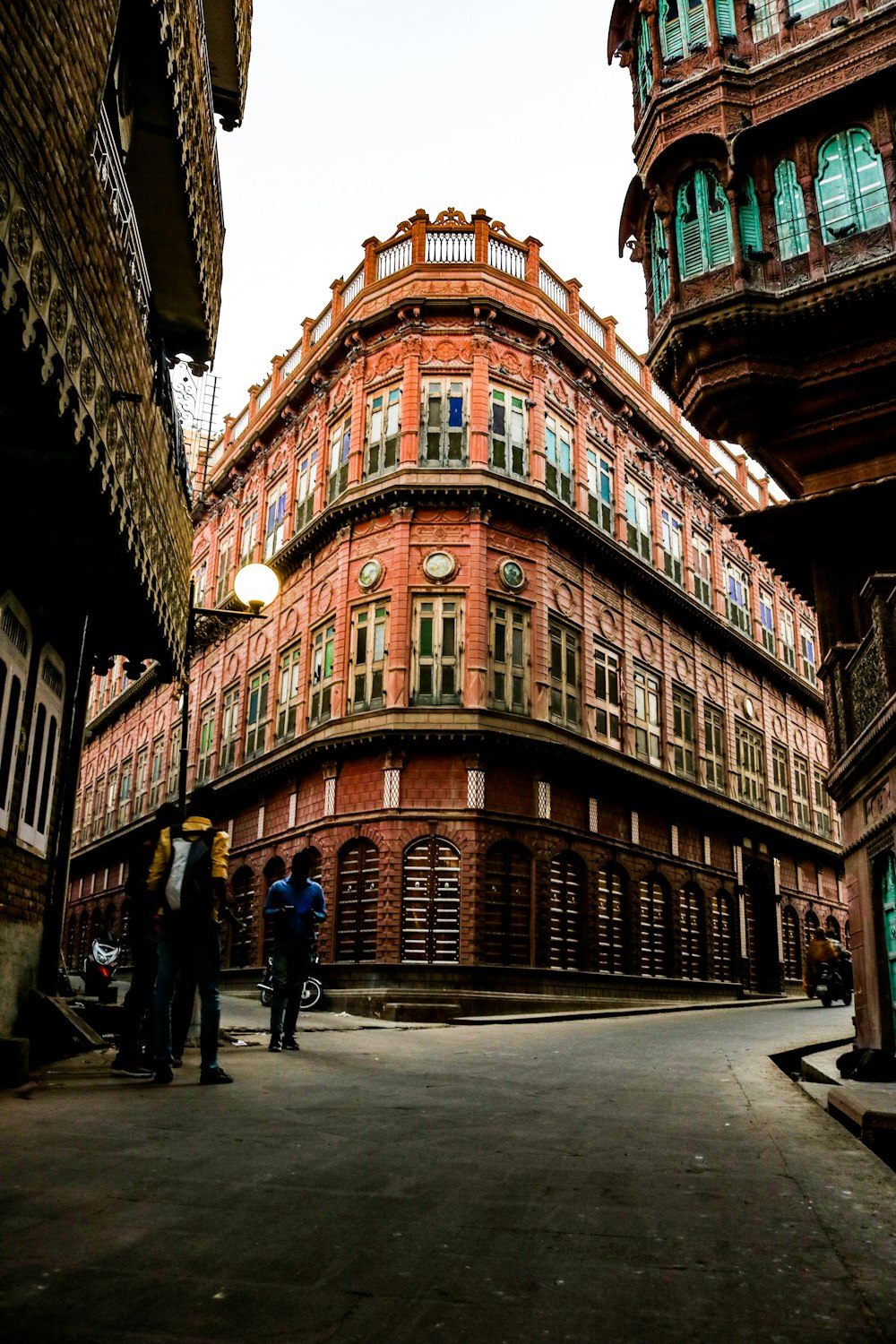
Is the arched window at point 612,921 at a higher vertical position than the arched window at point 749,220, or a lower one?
lower

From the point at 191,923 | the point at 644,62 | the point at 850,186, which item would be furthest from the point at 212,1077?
the point at 644,62

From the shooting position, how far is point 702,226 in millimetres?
15555

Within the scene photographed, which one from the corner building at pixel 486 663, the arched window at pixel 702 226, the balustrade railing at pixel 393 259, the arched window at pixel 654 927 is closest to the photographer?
the arched window at pixel 702 226

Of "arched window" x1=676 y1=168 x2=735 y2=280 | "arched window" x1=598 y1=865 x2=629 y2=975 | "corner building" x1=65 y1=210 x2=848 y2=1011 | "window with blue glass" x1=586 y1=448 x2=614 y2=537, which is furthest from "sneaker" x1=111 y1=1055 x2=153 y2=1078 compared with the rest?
"window with blue glass" x1=586 y1=448 x2=614 y2=537

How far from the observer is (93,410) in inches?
234

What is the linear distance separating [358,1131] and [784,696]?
118ft

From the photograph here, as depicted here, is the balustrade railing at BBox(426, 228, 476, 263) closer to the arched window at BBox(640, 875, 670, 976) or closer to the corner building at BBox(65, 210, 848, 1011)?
Answer: the corner building at BBox(65, 210, 848, 1011)

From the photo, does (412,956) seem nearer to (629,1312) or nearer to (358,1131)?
(358,1131)

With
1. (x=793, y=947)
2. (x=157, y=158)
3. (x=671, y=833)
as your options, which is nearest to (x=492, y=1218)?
(x=157, y=158)

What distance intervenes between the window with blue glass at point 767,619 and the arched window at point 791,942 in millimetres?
9390

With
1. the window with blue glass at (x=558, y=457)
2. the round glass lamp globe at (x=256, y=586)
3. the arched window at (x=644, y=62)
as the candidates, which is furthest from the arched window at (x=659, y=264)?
the round glass lamp globe at (x=256, y=586)

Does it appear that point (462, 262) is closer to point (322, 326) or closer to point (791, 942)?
point (322, 326)

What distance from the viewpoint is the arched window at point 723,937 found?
98.2 feet

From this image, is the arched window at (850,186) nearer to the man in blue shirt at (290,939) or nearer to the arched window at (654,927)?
the man in blue shirt at (290,939)
